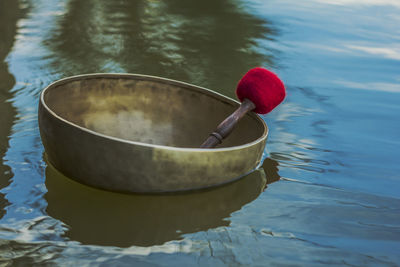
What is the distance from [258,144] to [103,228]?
0.34 metres

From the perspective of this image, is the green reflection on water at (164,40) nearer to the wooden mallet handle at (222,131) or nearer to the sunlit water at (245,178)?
the sunlit water at (245,178)

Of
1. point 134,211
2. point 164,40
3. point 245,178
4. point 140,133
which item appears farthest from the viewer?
point 164,40

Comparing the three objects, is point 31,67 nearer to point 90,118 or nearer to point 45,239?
point 90,118

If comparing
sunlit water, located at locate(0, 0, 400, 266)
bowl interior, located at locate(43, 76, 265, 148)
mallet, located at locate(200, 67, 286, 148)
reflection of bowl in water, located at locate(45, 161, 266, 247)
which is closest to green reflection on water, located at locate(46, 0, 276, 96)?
sunlit water, located at locate(0, 0, 400, 266)

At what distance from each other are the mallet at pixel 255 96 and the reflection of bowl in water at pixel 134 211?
119mm

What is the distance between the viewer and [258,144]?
108cm

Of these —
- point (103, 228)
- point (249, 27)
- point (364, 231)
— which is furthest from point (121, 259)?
point (249, 27)

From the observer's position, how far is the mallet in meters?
1.15

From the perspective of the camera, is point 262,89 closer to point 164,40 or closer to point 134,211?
point 134,211

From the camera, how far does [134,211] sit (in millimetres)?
981

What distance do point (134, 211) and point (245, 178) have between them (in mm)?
266

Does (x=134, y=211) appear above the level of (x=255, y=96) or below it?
below

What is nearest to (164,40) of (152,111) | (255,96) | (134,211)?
(152,111)

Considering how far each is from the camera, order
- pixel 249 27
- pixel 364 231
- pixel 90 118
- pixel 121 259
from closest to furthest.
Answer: pixel 121 259 < pixel 364 231 < pixel 90 118 < pixel 249 27
